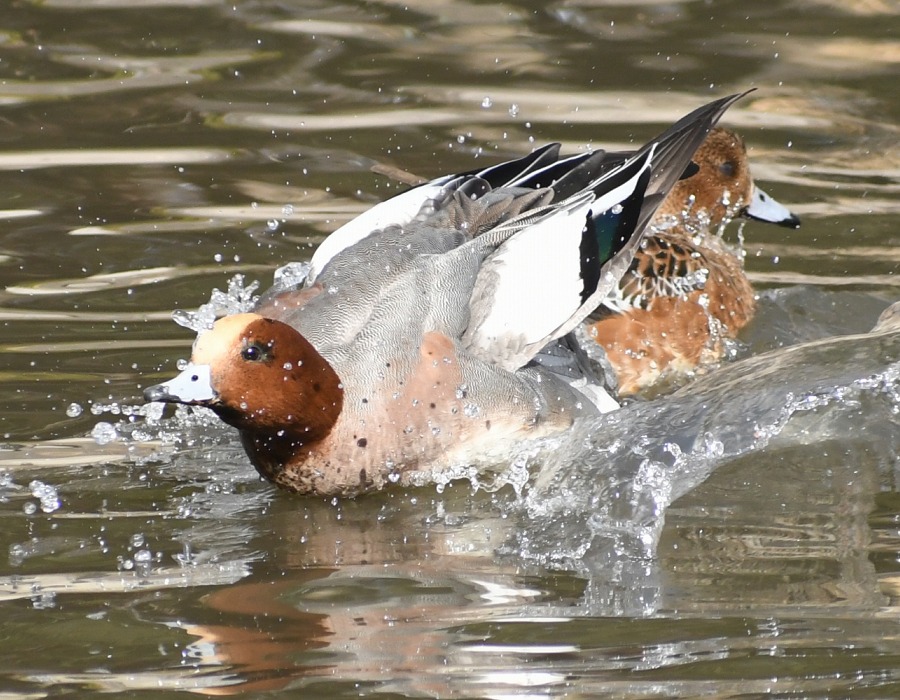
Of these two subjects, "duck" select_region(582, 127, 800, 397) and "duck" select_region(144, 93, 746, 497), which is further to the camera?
"duck" select_region(582, 127, 800, 397)

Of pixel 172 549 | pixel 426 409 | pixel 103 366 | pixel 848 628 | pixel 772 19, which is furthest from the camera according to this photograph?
pixel 772 19

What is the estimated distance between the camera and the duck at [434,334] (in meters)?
4.27

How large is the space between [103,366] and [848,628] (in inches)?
118

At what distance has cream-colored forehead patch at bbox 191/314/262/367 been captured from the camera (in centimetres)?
409

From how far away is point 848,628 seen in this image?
329cm

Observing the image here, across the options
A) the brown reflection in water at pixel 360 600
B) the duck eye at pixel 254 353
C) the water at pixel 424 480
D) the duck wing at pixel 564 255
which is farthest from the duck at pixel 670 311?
the duck eye at pixel 254 353

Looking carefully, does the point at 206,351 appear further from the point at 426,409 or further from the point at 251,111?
the point at 251,111

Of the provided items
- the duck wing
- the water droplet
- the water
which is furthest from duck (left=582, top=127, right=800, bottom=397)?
the water droplet

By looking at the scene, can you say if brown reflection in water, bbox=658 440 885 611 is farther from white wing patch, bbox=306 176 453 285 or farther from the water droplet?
the water droplet

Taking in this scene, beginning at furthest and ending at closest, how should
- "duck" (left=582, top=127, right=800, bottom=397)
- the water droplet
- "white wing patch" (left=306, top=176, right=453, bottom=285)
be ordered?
1. "duck" (left=582, top=127, right=800, bottom=397)
2. "white wing patch" (left=306, top=176, right=453, bottom=285)
3. the water droplet

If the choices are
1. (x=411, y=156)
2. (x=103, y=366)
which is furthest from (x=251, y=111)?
(x=103, y=366)

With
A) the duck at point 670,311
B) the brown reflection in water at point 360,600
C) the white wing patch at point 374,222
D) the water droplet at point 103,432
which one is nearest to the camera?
the brown reflection in water at point 360,600

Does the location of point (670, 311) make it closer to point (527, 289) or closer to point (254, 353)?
point (527, 289)

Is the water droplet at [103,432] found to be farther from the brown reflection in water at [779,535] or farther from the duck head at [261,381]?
the brown reflection in water at [779,535]
